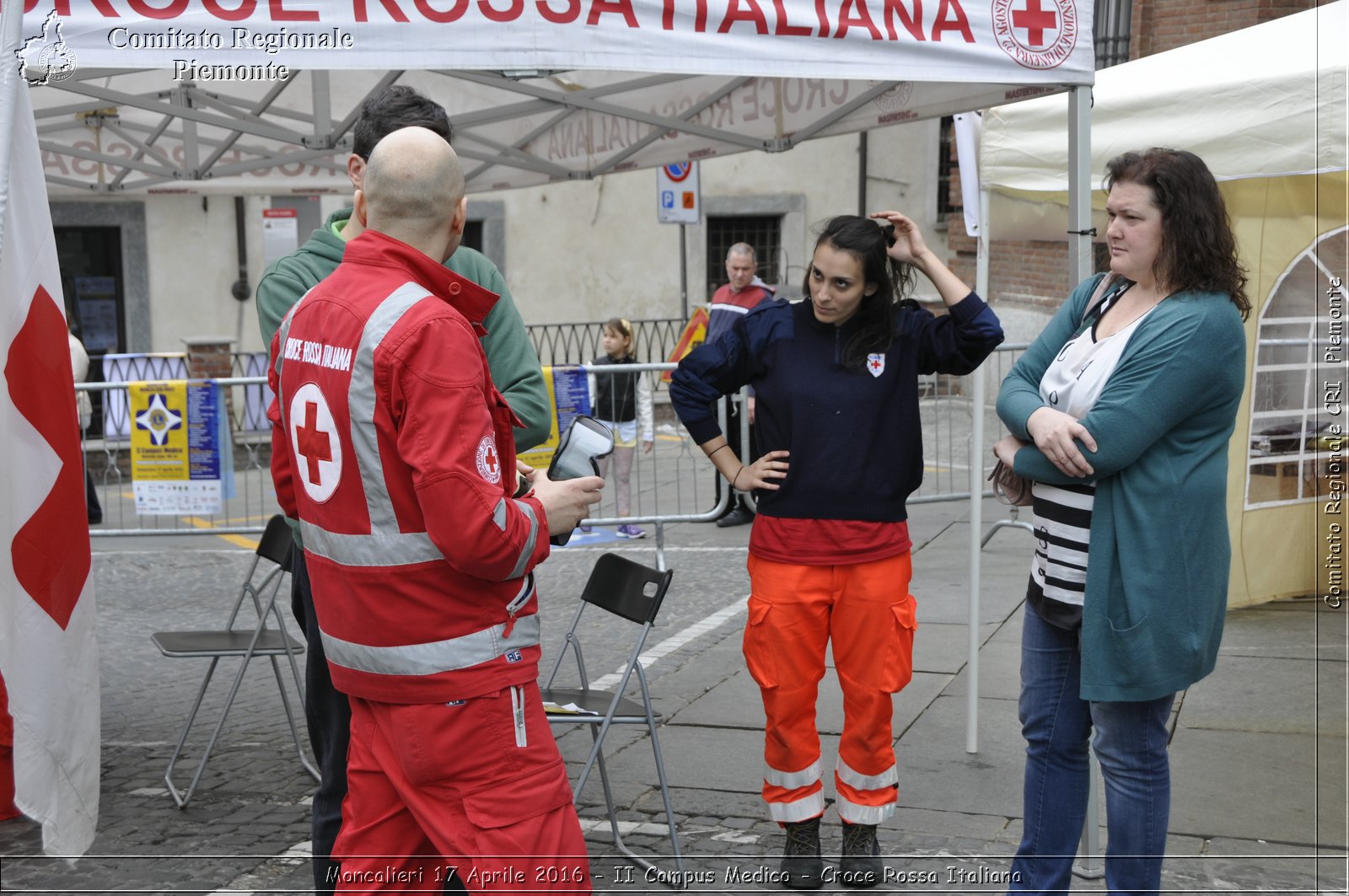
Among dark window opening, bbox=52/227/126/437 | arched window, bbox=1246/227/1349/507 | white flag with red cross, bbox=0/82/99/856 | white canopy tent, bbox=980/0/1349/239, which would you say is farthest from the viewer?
dark window opening, bbox=52/227/126/437

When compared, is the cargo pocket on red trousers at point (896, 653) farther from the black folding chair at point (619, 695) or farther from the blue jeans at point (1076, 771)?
the black folding chair at point (619, 695)

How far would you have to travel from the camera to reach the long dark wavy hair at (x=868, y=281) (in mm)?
3756

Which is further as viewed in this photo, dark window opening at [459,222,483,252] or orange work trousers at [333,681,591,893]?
dark window opening at [459,222,483,252]

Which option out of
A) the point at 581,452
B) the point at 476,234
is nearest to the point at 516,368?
the point at 581,452

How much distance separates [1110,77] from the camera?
655 cm

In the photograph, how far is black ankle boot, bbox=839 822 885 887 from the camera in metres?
3.89

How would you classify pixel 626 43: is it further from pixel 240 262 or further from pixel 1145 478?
pixel 240 262

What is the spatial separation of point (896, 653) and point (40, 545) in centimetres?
226

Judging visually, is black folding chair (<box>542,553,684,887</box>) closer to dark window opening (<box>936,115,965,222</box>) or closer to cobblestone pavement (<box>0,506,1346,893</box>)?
cobblestone pavement (<box>0,506,1346,893</box>)

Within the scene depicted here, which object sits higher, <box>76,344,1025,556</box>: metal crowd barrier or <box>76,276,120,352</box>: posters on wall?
<box>76,276,120,352</box>: posters on wall

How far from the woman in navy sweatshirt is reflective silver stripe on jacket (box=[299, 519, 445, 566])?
1.60 meters

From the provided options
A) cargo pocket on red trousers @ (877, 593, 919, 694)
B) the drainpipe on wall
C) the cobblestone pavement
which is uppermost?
the drainpipe on wall

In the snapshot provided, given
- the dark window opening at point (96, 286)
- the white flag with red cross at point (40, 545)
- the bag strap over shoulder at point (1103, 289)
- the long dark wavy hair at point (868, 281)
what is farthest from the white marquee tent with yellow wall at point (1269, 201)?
the dark window opening at point (96, 286)

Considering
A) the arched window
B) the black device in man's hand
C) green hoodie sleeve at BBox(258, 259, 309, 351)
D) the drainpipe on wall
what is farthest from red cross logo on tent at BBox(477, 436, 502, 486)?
the drainpipe on wall
